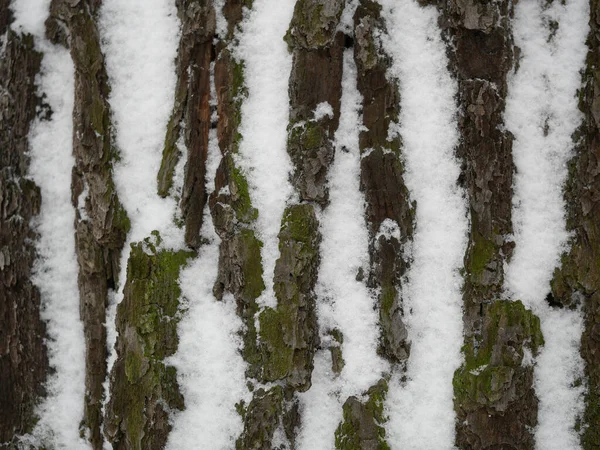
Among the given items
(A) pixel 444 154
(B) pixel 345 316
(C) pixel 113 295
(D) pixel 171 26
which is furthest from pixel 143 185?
(A) pixel 444 154

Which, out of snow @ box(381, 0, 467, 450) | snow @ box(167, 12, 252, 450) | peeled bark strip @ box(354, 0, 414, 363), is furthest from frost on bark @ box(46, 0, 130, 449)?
snow @ box(381, 0, 467, 450)

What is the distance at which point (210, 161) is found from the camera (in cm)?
268

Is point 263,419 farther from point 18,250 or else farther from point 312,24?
point 312,24

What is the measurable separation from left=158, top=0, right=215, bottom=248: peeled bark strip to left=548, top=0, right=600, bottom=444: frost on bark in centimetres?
171

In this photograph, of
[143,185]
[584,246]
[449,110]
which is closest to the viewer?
[584,246]

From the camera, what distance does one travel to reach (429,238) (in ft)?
8.27

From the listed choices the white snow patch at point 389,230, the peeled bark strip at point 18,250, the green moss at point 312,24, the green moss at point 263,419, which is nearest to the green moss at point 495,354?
the white snow patch at point 389,230

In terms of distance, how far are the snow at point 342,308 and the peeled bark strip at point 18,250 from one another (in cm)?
153

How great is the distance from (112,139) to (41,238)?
0.70 meters

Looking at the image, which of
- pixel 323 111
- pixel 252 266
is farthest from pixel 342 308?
pixel 323 111

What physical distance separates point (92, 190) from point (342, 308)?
1.41 meters

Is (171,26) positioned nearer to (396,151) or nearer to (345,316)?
(396,151)

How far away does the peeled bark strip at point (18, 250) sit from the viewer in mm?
2936

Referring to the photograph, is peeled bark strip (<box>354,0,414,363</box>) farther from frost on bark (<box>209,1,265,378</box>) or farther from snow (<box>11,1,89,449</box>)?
snow (<box>11,1,89,449</box>)
